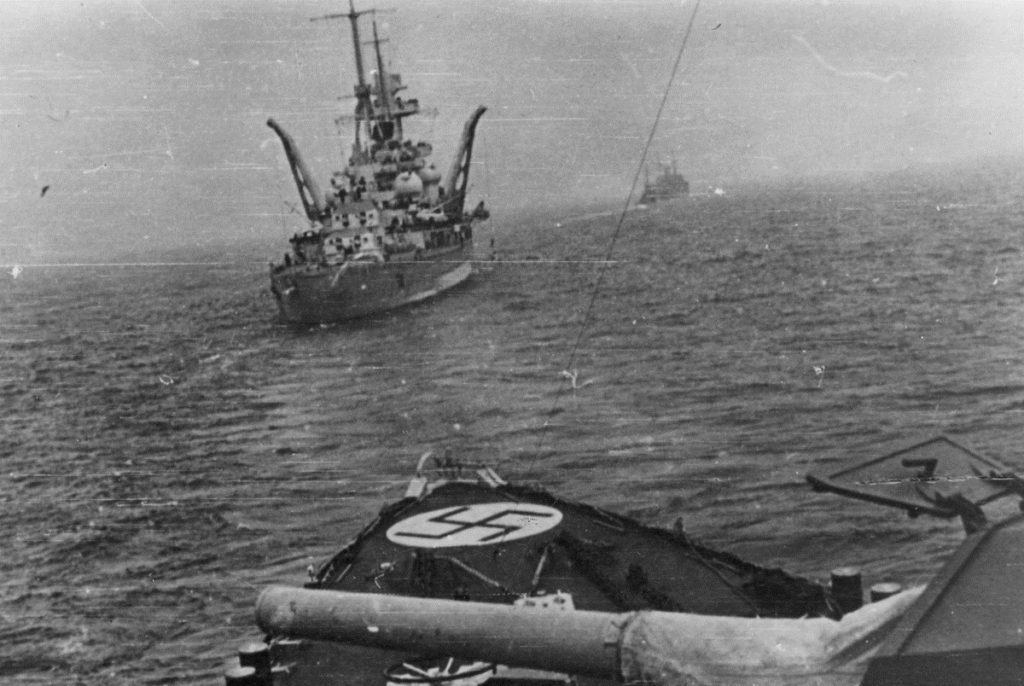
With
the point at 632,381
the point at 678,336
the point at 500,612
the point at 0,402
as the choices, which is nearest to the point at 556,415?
the point at 632,381

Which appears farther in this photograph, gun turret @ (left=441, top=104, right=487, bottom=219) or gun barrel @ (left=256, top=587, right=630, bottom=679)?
gun turret @ (left=441, top=104, right=487, bottom=219)

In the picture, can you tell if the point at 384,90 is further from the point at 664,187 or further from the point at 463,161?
the point at 664,187

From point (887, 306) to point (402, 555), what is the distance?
1502 inches

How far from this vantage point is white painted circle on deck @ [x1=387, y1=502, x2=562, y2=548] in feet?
44.1

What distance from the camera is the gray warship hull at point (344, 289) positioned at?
6100 cm

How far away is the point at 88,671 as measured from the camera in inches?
680

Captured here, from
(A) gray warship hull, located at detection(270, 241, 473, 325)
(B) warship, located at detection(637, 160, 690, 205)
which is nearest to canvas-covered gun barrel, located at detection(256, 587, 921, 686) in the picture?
(A) gray warship hull, located at detection(270, 241, 473, 325)

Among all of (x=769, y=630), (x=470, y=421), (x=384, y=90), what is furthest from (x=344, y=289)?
(x=769, y=630)

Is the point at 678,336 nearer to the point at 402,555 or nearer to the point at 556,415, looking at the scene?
the point at 556,415

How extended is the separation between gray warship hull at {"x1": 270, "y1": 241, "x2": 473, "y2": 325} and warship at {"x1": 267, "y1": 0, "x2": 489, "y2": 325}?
0.06 meters

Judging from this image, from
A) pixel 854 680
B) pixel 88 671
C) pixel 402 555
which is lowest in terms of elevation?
pixel 88 671

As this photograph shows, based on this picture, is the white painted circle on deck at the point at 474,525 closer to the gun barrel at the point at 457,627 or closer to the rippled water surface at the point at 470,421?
the rippled water surface at the point at 470,421

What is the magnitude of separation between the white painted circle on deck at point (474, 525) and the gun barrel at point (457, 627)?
8.22 metres

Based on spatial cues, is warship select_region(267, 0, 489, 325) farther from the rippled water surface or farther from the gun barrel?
the gun barrel
